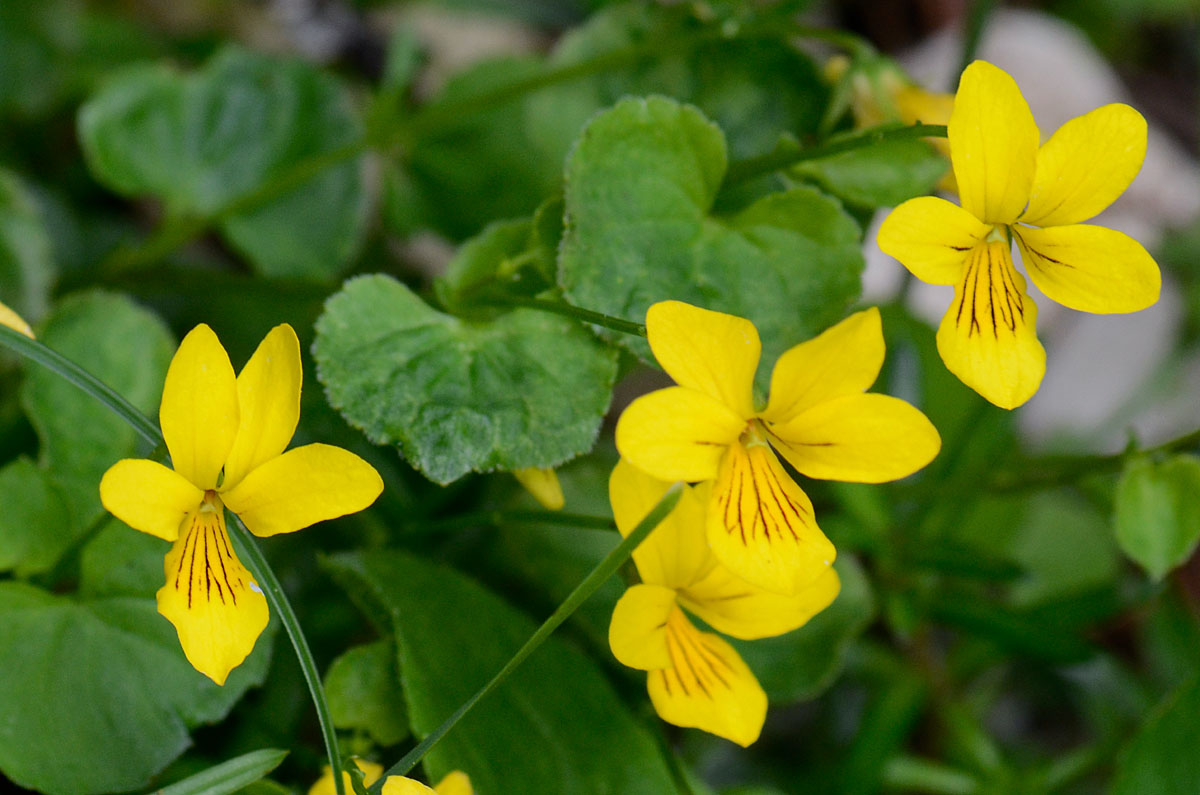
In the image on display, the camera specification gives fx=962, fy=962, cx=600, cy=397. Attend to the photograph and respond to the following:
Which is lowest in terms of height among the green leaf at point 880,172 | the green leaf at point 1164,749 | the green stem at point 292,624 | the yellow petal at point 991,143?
the green leaf at point 1164,749

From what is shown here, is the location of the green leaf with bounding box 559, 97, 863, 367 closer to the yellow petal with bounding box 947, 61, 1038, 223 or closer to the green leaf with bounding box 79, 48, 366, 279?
the yellow petal with bounding box 947, 61, 1038, 223

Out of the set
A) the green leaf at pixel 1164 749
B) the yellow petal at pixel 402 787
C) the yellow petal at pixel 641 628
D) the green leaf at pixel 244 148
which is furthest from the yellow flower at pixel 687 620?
the green leaf at pixel 244 148

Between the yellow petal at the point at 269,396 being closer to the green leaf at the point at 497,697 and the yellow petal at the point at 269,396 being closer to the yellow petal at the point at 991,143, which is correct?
the green leaf at the point at 497,697

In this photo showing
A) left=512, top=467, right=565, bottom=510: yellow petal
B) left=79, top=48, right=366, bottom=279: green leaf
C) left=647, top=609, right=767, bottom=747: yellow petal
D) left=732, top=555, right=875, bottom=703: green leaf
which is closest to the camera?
left=647, top=609, right=767, bottom=747: yellow petal

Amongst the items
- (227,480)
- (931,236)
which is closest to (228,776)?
(227,480)

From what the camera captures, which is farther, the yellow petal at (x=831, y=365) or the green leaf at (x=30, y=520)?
the green leaf at (x=30, y=520)

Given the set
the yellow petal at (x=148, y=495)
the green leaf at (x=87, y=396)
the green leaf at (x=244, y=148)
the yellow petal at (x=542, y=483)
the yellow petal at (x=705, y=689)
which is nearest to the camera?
the yellow petal at (x=148, y=495)

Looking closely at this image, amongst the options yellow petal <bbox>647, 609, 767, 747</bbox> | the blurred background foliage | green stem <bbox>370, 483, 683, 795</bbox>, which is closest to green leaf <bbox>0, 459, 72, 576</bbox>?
the blurred background foliage

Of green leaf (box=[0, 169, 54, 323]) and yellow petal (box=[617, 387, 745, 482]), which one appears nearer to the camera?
yellow petal (box=[617, 387, 745, 482])
